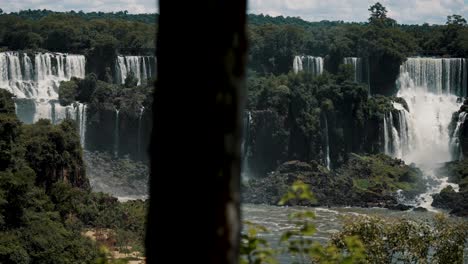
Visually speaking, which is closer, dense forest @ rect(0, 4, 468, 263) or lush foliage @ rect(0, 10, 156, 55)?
dense forest @ rect(0, 4, 468, 263)

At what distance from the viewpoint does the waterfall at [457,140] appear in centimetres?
7594

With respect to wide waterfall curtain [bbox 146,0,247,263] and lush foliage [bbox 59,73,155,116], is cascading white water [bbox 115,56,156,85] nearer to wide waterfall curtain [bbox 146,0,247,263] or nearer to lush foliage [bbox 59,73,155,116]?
lush foliage [bbox 59,73,155,116]

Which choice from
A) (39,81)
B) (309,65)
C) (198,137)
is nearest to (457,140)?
(309,65)

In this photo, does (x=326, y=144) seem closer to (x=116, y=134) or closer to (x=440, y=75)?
(x=440, y=75)

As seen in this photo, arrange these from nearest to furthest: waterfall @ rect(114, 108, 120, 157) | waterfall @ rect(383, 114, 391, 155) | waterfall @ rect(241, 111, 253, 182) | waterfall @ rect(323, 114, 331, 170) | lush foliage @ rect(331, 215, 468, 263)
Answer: lush foliage @ rect(331, 215, 468, 263), waterfall @ rect(114, 108, 120, 157), waterfall @ rect(241, 111, 253, 182), waterfall @ rect(323, 114, 331, 170), waterfall @ rect(383, 114, 391, 155)

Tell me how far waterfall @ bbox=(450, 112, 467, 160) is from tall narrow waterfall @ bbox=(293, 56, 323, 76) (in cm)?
1298

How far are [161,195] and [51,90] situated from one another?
69.1 metres

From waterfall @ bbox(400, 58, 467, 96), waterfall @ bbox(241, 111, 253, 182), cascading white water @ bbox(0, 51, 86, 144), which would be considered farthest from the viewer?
waterfall @ bbox(400, 58, 467, 96)

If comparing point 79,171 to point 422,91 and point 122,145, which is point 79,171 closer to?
point 122,145

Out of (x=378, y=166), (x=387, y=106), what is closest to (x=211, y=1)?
(x=378, y=166)

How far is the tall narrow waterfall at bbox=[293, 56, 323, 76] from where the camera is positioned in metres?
83.4

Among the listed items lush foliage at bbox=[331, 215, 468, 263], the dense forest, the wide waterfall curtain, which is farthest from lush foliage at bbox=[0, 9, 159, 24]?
the wide waterfall curtain

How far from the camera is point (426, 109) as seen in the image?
8062cm

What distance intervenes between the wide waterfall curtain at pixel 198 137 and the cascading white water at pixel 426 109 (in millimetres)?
72222
